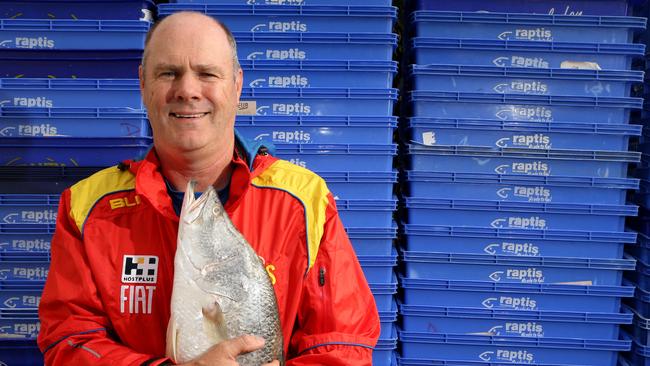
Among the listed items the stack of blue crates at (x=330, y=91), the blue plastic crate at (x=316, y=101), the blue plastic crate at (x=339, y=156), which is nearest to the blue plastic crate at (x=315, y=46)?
the stack of blue crates at (x=330, y=91)

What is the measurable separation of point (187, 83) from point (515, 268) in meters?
1.59

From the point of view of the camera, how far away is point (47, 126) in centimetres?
210

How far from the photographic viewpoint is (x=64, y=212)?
4.86ft

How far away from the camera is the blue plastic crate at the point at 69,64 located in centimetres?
214

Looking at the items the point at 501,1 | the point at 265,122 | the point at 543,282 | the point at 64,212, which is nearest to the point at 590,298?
the point at 543,282

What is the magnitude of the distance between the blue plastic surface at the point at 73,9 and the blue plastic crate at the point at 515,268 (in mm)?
1512

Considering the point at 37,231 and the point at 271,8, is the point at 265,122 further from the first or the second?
Result: the point at 37,231

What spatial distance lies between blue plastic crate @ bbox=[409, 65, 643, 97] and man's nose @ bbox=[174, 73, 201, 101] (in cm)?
113

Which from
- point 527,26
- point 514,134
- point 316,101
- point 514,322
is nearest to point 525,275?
point 514,322

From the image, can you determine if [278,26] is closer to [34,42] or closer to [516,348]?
[34,42]

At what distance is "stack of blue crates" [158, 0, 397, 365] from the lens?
7.14 ft

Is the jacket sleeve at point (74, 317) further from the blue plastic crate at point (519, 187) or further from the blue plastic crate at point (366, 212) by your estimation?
the blue plastic crate at point (519, 187)

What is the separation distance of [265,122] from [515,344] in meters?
1.42

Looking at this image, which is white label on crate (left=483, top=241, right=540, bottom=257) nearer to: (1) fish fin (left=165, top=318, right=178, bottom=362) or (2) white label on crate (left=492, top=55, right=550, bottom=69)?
(2) white label on crate (left=492, top=55, right=550, bottom=69)
